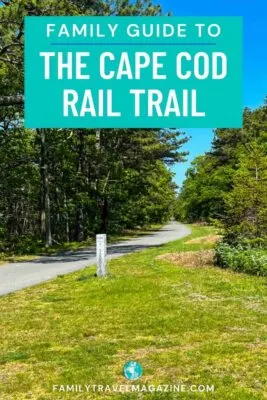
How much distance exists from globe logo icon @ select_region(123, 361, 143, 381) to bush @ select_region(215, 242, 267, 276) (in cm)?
863

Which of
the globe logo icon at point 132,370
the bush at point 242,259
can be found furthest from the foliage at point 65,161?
the globe logo icon at point 132,370

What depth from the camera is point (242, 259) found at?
15562 millimetres

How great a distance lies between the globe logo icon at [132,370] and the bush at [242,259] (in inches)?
340

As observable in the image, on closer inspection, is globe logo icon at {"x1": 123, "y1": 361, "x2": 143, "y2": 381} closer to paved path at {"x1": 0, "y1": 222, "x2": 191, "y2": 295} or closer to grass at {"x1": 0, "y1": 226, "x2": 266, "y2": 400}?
grass at {"x1": 0, "y1": 226, "x2": 266, "y2": 400}

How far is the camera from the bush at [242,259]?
14703mm

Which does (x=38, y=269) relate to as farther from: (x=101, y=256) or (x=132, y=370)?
(x=132, y=370)

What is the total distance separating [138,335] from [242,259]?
8012 millimetres

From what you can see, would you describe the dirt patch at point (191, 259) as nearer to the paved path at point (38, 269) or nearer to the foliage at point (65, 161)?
→ the paved path at point (38, 269)

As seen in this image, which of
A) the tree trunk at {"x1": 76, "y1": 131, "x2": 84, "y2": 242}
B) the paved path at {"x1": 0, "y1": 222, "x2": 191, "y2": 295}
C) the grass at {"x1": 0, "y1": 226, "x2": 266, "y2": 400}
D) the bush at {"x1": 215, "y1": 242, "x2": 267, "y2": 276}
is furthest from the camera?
the tree trunk at {"x1": 76, "y1": 131, "x2": 84, "y2": 242}

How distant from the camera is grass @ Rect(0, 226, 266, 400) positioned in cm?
616

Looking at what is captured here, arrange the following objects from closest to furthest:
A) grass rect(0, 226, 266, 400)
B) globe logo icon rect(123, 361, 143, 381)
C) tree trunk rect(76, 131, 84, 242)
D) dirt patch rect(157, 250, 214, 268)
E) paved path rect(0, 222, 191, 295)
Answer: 1. grass rect(0, 226, 266, 400)
2. globe logo icon rect(123, 361, 143, 381)
3. paved path rect(0, 222, 191, 295)
4. dirt patch rect(157, 250, 214, 268)
5. tree trunk rect(76, 131, 84, 242)

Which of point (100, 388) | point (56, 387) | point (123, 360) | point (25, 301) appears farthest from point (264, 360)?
point (25, 301)

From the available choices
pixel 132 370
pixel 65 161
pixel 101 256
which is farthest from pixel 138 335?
pixel 65 161

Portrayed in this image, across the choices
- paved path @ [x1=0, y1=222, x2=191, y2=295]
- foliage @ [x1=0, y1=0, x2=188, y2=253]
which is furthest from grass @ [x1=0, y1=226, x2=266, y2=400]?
foliage @ [x1=0, y1=0, x2=188, y2=253]
